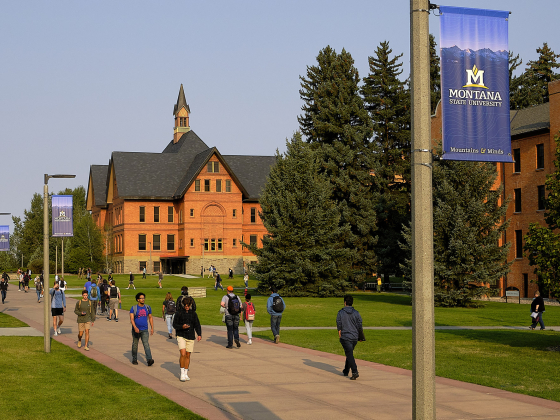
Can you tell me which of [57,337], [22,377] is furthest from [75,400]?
[57,337]

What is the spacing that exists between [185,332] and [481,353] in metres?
9.79

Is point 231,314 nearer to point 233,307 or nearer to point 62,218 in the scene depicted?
point 233,307

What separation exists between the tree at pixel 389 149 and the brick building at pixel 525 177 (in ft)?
32.8

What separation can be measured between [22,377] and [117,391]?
341 cm

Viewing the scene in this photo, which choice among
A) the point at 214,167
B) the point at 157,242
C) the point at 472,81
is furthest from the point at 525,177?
the point at 157,242

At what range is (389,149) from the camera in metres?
71.4

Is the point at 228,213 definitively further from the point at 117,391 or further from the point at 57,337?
the point at 117,391

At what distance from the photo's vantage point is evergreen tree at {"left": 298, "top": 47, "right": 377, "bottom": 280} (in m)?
64.8

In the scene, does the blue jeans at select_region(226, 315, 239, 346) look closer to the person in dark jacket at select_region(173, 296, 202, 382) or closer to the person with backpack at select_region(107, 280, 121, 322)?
the person in dark jacket at select_region(173, 296, 202, 382)

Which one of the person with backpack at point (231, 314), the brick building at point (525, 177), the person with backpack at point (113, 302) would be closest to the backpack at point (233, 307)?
the person with backpack at point (231, 314)

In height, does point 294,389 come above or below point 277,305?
below

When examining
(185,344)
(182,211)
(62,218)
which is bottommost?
(185,344)

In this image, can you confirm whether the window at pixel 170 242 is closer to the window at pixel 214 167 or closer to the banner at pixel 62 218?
the window at pixel 214 167

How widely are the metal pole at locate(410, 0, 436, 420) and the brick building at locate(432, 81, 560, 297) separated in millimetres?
48624
